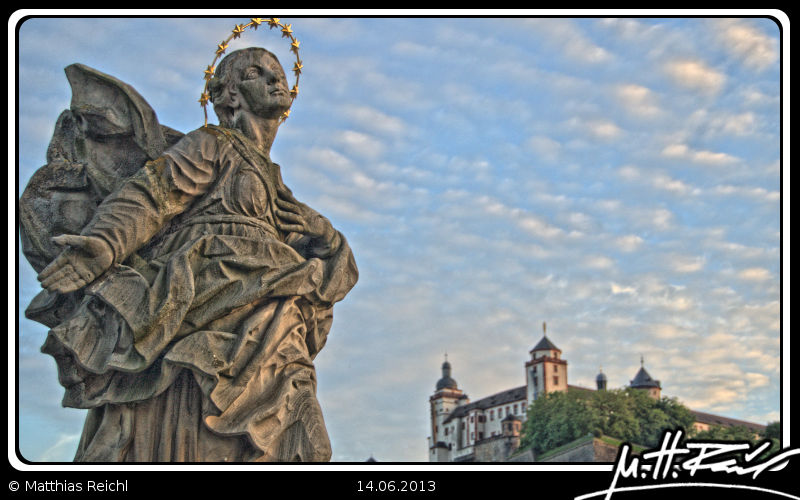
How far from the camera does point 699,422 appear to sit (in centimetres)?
10025

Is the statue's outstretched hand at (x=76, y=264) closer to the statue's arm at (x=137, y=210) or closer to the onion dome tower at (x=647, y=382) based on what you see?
the statue's arm at (x=137, y=210)

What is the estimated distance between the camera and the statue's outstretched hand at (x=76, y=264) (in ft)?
25.1

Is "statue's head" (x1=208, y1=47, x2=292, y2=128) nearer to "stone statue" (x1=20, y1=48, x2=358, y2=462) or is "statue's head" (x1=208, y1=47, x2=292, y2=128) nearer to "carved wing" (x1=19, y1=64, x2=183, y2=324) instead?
"stone statue" (x1=20, y1=48, x2=358, y2=462)

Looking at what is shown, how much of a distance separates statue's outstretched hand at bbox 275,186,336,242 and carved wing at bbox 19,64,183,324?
1142mm

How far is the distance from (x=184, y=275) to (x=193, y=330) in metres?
0.46

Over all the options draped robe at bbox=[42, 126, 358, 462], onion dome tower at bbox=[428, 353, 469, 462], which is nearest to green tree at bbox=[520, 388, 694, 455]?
onion dome tower at bbox=[428, 353, 469, 462]

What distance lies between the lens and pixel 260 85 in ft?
29.3

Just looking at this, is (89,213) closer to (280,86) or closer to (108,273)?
(108,273)

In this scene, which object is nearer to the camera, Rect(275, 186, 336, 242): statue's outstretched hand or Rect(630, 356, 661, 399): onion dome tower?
Rect(275, 186, 336, 242): statue's outstretched hand

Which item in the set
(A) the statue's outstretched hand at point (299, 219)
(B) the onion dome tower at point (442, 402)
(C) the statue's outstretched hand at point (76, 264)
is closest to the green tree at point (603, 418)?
(B) the onion dome tower at point (442, 402)
